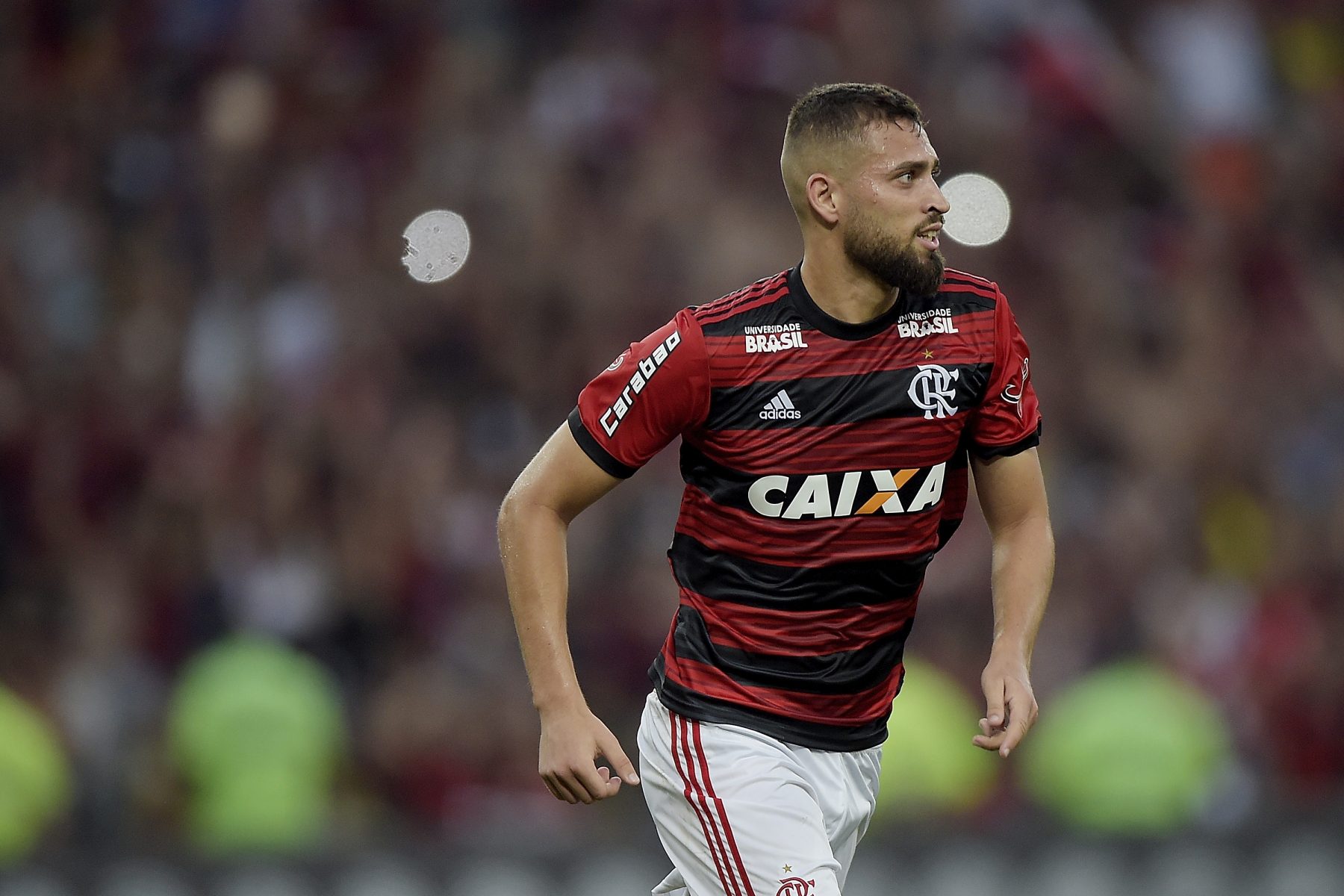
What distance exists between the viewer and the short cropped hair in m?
4.23

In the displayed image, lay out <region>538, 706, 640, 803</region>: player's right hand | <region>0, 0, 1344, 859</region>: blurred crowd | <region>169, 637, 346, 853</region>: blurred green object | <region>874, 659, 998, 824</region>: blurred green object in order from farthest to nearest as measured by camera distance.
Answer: <region>0, 0, 1344, 859</region>: blurred crowd
<region>169, 637, 346, 853</region>: blurred green object
<region>874, 659, 998, 824</region>: blurred green object
<region>538, 706, 640, 803</region>: player's right hand

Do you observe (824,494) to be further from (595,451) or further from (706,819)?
(706,819)

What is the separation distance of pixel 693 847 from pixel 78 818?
422 centimetres

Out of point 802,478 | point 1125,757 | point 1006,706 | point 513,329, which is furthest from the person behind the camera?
point 513,329

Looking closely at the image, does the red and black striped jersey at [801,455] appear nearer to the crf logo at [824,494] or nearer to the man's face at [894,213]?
the crf logo at [824,494]

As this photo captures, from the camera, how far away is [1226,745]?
809 cm

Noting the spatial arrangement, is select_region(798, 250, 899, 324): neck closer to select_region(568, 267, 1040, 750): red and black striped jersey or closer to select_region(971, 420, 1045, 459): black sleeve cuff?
select_region(568, 267, 1040, 750): red and black striped jersey

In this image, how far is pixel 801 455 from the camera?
13.9ft

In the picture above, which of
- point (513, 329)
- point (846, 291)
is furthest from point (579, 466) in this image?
point (513, 329)

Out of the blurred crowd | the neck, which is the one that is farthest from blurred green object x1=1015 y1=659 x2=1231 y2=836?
the neck

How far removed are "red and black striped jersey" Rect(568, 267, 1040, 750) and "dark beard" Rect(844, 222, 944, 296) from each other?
0.39ft

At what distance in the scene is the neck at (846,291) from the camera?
14.1 ft

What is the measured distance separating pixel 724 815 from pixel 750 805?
8cm

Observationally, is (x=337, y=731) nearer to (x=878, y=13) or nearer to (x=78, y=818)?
(x=78, y=818)
